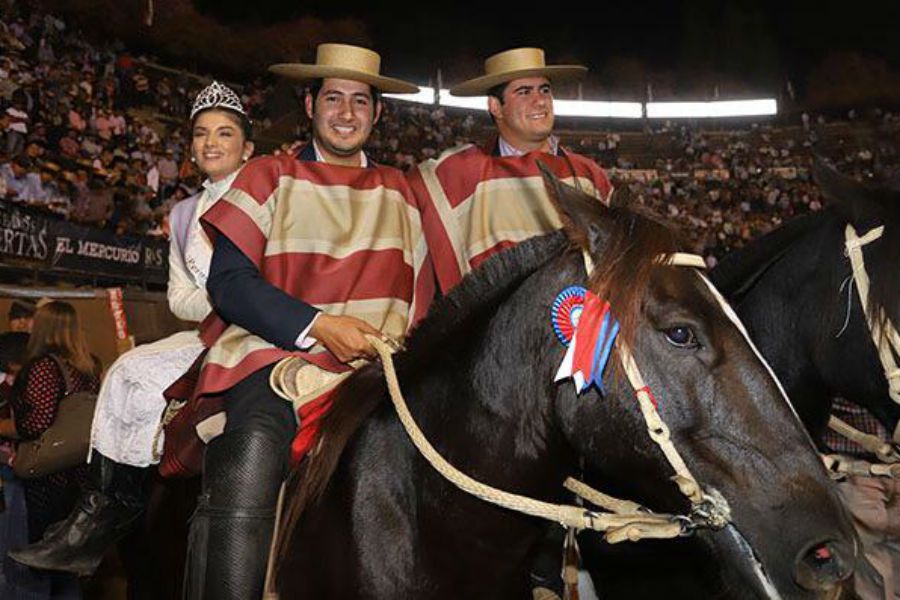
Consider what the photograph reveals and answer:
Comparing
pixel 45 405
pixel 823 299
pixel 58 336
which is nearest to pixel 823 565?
pixel 823 299

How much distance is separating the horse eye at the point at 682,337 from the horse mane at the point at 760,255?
150 centimetres

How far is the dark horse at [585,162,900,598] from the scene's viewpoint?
275 centimetres

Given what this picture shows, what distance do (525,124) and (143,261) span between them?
10074mm

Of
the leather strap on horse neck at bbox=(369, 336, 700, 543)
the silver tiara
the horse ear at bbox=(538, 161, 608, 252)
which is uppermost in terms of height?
the silver tiara

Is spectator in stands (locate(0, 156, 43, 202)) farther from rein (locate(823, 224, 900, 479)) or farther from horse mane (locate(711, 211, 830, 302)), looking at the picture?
rein (locate(823, 224, 900, 479))

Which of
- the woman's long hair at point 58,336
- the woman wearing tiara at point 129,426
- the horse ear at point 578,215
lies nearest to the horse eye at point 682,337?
the horse ear at point 578,215

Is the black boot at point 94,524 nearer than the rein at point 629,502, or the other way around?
the rein at point 629,502

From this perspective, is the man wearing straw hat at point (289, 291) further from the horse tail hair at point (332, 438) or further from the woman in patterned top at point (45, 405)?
the woman in patterned top at point (45, 405)

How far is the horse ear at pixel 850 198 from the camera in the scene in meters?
2.86

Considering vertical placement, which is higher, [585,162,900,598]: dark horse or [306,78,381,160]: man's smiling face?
[306,78,381,160]: man's smiling face

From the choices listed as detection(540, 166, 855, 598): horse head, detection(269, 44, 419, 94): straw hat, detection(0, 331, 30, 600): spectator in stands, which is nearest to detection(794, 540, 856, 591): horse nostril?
detection(540, 166, 855, 598): horse head

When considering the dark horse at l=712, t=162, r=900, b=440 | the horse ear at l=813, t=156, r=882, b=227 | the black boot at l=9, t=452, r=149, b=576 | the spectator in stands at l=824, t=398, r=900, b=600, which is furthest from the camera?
the black boot at l=9, t=452, r=149, b=576

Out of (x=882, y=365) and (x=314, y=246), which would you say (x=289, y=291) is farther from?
(x=882, y=365)

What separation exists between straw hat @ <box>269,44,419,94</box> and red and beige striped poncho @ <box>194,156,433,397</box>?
352 millimetres
